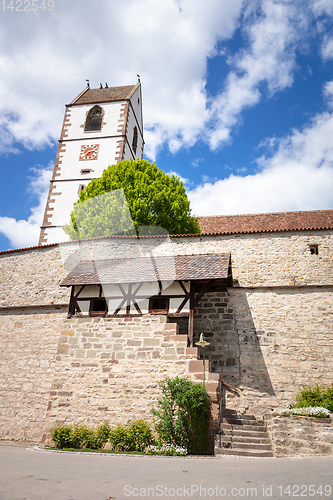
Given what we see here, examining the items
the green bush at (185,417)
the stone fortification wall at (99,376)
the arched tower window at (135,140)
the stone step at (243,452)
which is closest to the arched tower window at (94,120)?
the arched tower window at (135,140)

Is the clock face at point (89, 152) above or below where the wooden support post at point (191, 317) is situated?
above

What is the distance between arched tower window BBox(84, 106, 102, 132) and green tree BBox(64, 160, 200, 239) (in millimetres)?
8277

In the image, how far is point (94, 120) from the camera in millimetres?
24891

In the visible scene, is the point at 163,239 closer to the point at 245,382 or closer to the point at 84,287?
the point at 84,287

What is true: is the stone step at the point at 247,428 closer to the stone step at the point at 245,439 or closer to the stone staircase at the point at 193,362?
the stone step at the point at 245,439

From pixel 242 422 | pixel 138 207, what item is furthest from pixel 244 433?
pixel 138 207

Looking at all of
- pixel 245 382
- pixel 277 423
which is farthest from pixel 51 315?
pixel 277 423

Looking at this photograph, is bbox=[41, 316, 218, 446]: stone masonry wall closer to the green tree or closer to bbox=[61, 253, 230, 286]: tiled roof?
bbox=[61, 253, 230, 286]: tiled roof

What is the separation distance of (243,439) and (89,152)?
63.7 ft

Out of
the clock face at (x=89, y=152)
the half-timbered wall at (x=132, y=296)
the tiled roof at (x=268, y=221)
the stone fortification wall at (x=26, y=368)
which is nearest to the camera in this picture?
the half-timbered wall at (x=132, y=296)

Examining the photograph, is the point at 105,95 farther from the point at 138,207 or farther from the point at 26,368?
the point at 26,368

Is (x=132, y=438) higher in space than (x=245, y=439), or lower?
lower

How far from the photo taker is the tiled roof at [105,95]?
25.4m

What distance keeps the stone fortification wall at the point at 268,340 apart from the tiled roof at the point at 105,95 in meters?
18.4
